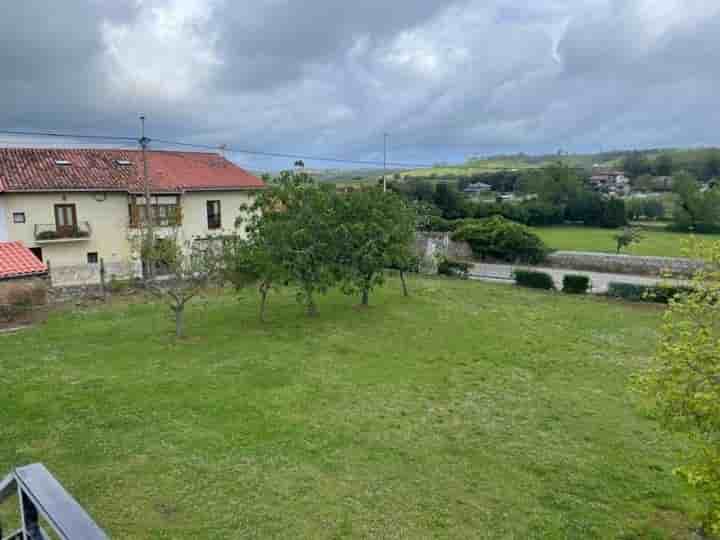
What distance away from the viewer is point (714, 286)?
528cm

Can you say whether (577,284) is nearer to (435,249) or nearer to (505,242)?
(435,249)

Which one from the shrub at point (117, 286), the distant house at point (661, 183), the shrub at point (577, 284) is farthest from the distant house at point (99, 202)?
the distant house at point (661, 183)

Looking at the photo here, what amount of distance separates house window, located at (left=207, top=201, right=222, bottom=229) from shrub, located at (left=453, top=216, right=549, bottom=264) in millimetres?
17670

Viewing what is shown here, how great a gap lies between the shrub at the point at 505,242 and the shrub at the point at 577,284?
34.1ft

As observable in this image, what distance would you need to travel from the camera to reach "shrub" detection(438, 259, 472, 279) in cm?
2812

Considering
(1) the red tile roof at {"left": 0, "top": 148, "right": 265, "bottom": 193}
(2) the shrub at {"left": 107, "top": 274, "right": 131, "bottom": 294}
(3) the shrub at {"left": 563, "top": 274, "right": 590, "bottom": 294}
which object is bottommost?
(3) the shrub at {"left": 563, "top": 274, "right": 590, "bottom": 294}

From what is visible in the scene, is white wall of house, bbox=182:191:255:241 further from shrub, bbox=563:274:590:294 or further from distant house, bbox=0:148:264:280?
shrub, bbox=563:274:590:294

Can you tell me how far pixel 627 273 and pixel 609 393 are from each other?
22.7m

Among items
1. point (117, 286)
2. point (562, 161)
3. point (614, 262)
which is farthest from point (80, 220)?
point (562, 161)

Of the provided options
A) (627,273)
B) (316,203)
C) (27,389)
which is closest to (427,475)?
(27,389)

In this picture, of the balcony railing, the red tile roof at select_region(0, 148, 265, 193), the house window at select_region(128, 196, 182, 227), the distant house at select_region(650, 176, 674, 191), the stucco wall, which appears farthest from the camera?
the distant house at select_region(650, 176, 674, 191)

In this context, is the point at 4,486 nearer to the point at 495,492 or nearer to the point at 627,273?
the point at 495,492

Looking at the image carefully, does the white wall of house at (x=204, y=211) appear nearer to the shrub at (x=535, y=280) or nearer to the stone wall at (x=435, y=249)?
the stone wall at (x=435, y=249)

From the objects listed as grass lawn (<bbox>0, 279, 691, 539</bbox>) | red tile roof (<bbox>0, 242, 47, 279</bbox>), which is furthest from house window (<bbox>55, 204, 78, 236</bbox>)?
grass lawn (<bbox>0, 279, 691, 539</bbox>)
